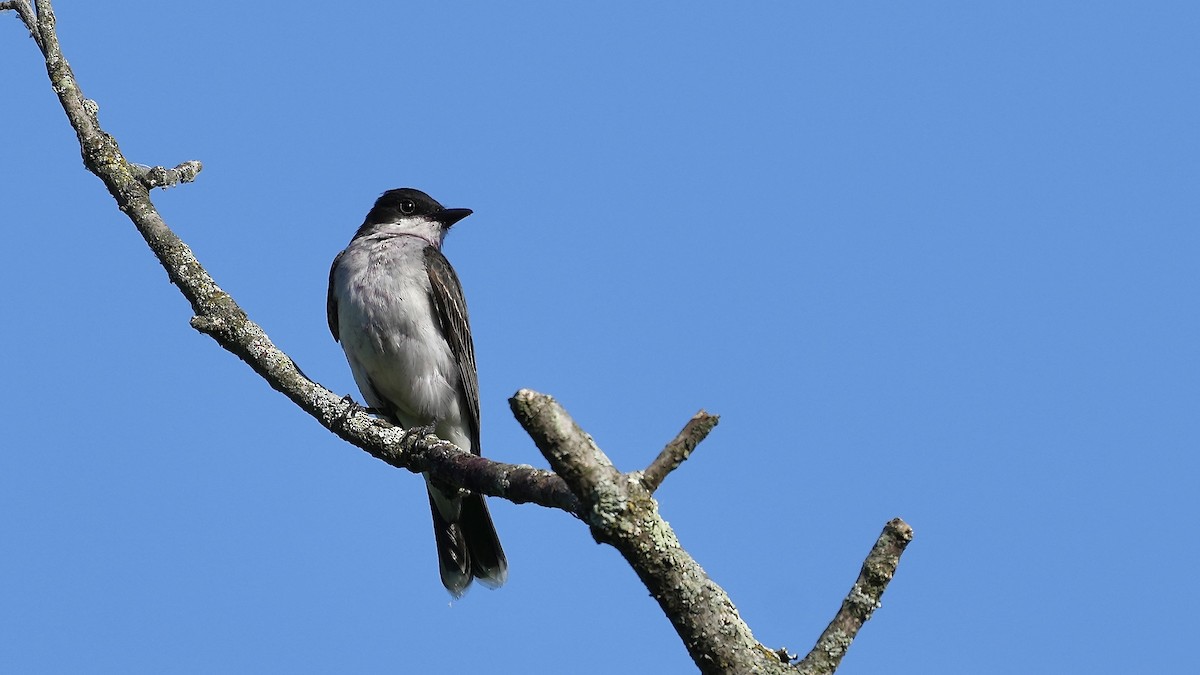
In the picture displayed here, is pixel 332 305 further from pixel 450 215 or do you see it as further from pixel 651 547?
pixel 651 547

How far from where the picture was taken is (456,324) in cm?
919

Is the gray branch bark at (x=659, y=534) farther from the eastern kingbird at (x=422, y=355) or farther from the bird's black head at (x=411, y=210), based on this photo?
the bird's black head at (x=411, y=210)

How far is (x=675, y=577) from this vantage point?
3.91m

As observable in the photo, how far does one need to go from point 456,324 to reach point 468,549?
162 cm

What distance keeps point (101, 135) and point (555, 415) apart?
4.52m

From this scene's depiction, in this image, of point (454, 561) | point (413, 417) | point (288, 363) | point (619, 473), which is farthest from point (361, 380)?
point (619, 473)

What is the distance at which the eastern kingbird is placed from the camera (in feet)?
28.8

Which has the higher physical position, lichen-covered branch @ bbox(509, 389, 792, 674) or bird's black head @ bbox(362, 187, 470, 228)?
bird's black head @ bbox(362, 187, 470, 228)

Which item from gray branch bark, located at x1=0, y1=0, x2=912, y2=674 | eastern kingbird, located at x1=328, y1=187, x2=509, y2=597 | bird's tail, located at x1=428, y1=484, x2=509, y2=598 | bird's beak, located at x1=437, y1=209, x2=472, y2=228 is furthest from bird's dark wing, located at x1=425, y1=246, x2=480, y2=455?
gray branch bark, located at x1=0, y1=0, x2=912, y2=674

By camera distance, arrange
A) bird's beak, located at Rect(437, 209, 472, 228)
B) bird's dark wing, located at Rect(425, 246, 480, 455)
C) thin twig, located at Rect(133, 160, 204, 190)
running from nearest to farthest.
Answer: thin twig, located at Rect(133, 160, 204, 190)
bird's dark wing, located at Rect(425, 246, 480, 455)
bird's beak, located at Rect(437, 209, 472, 228)

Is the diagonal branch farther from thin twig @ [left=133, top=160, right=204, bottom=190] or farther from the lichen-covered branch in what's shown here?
the lichen-covered branch

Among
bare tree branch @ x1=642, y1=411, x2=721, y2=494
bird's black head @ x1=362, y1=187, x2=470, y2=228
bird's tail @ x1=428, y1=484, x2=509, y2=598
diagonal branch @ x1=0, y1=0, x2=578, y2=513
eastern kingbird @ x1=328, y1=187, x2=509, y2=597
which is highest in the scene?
bird's black head @ x1=362, y1=187, x2=470, y2=228

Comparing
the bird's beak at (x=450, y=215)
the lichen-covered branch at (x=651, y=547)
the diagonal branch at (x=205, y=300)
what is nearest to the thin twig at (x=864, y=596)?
the lichen-covered branch at (x=651, y=547)

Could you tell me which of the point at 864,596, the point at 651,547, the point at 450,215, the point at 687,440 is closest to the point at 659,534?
the point at 651,547
